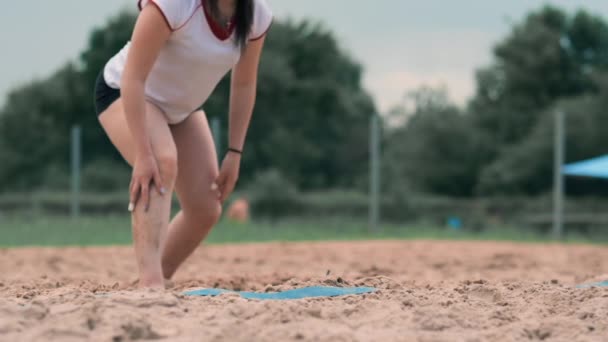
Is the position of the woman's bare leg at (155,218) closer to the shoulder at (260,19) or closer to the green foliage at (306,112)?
the shoulder at (260,19)

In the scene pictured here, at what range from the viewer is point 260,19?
136 inches

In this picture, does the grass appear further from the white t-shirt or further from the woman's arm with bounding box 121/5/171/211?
the woman's arm with bounding box 121/5/171/211

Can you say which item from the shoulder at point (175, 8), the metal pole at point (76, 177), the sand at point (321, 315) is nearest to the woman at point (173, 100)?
the shoulder at point (175, 8)

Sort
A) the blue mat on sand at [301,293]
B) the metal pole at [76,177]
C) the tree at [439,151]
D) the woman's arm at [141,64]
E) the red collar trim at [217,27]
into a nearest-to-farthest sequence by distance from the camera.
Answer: the blue mat on sand at [301,293] < the woman's arm at [141,64] < the red collar trim at [217,27] < the metal pole at [76,177] < the tree at [439,151]

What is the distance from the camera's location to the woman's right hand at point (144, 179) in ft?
10.6

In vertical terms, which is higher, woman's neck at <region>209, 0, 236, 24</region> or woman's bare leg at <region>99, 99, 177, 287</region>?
woman's neck at <region>209, 0, 236, 24</region>

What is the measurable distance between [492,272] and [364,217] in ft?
23.4

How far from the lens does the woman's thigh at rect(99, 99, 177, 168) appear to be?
330cm

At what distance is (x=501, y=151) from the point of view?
64.1 ft

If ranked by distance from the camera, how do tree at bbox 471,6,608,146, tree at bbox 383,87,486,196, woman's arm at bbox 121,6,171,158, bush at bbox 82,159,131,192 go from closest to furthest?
1. woman's arm at bbox 121,6,171,158
2. bush at bbox 82,159,131,192
3. tree at bbox 383,87,486,196
4. tree at bbox 471,6,608,146

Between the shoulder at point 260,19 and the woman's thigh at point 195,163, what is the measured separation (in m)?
0.53

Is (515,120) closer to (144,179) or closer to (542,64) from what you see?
(542,64)

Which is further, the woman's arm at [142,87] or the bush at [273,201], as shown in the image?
the bush at [273,201]

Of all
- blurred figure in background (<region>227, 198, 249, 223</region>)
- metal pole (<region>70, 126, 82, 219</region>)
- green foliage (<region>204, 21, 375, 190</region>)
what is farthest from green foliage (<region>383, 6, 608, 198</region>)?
metal pole (<region>70, 126, 82, 219</region>)
